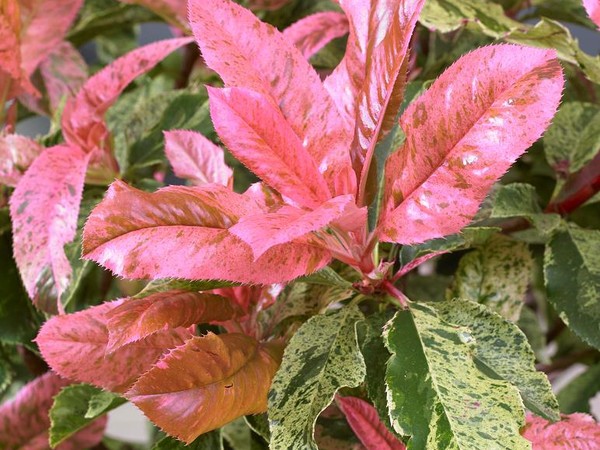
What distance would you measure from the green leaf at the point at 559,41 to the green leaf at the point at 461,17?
0.02 metres

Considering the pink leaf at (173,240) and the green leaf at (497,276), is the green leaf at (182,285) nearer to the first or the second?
the pink leaf at (173,240)

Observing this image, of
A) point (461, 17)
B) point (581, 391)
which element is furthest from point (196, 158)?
point (581, 391)

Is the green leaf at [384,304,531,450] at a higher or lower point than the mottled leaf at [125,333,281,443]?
higher

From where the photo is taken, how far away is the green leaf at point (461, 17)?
0.47 m

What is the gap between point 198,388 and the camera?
1.07 feet

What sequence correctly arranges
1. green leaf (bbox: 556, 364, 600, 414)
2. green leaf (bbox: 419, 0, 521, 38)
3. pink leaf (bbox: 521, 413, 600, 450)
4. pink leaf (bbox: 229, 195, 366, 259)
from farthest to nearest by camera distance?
1. green leaf (bbox: 556, 364, 600, 414)
2. green leaf (bbox: 419, 0, 521, 38)
3. pink leaf (bbox: 521, 413, 600, 450)
4. pink leaf (bbox: 229, 195, 366, 259)

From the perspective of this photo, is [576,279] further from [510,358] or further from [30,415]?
[30,415]

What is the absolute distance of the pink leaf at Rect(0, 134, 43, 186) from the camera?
0.50 meters

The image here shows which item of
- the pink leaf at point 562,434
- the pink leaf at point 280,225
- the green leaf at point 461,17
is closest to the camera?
the pink leaf at point 280,225

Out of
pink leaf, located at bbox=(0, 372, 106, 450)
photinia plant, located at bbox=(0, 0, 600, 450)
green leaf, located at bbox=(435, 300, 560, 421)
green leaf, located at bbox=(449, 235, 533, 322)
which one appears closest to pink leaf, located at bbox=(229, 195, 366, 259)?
photinia plant, located at bbox=(0, 0, 600, 450)

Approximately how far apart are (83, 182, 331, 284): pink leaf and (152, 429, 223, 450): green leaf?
0.14m

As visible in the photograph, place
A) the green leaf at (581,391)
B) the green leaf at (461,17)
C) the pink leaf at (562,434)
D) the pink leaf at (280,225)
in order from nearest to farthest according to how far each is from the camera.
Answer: the pink leaf at (280,225) < the pink leaf at (562,434) < the green leaf at (461,17) < the green leaf at (581,391)

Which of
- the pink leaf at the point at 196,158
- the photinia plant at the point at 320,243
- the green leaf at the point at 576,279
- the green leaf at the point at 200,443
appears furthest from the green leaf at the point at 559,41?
the green leaf at the point at 200,443

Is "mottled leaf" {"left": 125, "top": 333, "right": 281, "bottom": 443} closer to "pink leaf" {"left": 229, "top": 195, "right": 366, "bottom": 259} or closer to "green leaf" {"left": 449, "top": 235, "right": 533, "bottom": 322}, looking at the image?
"pink leaf" {"left": 229, "top": 195, "right": 366, "bottom": 259}
